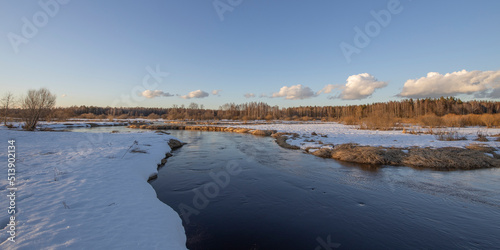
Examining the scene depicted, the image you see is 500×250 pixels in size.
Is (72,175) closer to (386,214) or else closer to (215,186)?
(215,186)

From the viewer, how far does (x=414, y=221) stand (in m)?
6.54

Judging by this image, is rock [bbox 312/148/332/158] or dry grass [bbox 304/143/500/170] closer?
dry grass [bbox 304/143/500/170]

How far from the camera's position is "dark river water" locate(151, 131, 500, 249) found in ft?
18.4

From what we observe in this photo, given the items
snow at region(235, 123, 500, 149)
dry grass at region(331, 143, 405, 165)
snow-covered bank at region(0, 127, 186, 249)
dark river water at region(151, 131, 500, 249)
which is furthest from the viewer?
snow at region(235, 123, 500, 149)

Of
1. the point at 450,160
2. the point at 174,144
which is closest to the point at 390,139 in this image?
the point at 450,160

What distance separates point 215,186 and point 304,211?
14.4ft

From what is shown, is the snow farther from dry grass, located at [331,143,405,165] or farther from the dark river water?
the dark river water

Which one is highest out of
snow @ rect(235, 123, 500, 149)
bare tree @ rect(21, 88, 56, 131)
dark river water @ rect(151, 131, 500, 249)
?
bare tree @ rect(21, 88, 56, 131)

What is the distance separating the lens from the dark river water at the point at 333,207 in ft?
18.4

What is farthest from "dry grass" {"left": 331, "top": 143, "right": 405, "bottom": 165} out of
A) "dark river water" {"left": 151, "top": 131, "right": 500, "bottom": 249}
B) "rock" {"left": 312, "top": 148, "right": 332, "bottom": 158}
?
"dark river water" {"left": 151, "top": 131, "right": 500, "bottom": 249}

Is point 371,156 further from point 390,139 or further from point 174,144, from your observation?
point 174,144

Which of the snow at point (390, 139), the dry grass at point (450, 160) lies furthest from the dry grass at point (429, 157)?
the snow at point (390, 139)

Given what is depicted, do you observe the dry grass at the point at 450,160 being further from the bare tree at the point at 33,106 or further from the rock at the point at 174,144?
the bare tree at the point at 33,106

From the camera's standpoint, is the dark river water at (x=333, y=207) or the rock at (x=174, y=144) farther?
the rock at (x=174, y=144)
